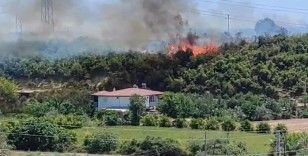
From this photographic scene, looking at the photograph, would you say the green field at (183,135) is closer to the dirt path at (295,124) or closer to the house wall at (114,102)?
Answer: the dirt path at (295,124)

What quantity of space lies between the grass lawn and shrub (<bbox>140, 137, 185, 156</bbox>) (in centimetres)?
124

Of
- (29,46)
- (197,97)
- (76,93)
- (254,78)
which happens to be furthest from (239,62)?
(29,46)

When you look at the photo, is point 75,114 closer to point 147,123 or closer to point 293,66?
point 147,123

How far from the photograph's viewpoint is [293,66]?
6900cm

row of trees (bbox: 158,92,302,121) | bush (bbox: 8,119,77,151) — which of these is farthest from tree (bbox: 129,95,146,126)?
bush (bbox: 8,119,77,151)

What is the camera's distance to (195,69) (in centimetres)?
6869

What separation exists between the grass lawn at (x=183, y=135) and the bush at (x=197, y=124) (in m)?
1.06

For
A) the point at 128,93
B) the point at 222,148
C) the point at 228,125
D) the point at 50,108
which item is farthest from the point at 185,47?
the point at 222,148

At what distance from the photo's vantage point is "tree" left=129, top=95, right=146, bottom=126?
2172 inches

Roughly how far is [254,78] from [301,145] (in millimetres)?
25672

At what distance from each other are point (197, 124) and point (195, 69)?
15867 mm

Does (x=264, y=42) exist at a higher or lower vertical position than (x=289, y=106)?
higher

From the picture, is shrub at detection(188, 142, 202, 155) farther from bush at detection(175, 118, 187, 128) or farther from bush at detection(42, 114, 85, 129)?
bush at detection(42, 114, 85, 129)

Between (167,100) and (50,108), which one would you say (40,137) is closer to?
(50,108)
